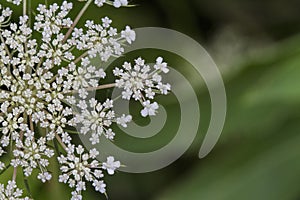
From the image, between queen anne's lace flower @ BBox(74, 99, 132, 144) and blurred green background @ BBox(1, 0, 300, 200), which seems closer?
queen anne's lace flower @ BBox(74, 99, 132, 144)

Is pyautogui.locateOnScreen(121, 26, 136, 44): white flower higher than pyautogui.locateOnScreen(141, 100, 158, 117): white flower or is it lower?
higher

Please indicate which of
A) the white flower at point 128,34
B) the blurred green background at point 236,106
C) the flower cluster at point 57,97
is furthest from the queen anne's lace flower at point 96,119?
the blurred green background at point 236,106

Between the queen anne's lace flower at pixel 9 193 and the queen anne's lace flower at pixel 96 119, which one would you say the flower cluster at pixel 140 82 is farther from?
the queen anne's lace flower at pixel 9 193

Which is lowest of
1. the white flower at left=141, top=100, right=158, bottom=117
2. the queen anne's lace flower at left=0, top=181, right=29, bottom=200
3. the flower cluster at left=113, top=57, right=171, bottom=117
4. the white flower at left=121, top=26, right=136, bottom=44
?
the queen anne's lace flower at left=0, top=181, right=29, bottom=200

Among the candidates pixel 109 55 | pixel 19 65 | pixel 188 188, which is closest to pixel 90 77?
pixel 109 55

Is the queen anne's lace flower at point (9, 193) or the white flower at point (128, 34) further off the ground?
the white flower at point (128, 34)

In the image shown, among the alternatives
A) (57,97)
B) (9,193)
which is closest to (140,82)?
(57,97)

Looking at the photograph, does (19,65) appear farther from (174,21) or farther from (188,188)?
(174,21)

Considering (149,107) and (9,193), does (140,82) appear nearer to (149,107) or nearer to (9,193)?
(149,107)

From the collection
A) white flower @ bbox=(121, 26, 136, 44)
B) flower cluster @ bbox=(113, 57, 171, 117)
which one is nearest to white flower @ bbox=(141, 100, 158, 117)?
flower cluster @ bbox=(113, 57, 171, 117)

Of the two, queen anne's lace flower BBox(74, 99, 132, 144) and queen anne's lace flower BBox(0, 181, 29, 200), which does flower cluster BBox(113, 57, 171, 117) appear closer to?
queen anne's lace flower BBox(74, 99, 132, 144)
